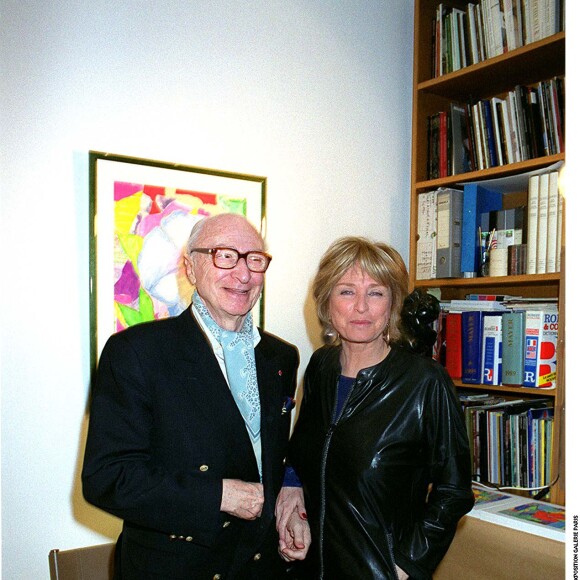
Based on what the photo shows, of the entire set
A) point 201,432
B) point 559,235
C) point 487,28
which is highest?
point 487,28

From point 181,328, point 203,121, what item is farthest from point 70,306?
point 203,121

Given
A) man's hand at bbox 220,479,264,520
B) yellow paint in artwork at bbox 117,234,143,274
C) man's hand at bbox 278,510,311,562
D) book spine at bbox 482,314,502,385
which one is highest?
yellow paint in artwork at bbox 117,234,143,274

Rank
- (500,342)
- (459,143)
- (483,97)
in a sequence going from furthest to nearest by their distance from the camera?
(483,97) → (459,143) → (500,342)

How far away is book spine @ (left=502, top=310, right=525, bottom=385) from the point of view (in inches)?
92.3

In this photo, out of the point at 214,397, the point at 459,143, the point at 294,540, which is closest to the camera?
the point at 214,397

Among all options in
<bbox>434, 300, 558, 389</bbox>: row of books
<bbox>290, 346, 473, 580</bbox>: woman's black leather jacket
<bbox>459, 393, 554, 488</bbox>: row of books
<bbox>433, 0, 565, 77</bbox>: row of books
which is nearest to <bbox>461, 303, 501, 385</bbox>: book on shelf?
<bbox>434, 300, 558, 389</bbox>: row of books

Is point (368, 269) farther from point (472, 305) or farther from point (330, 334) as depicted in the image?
point (472, 305)

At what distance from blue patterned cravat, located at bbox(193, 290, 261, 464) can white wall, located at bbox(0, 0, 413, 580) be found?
703mm

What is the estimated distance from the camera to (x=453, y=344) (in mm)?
2566

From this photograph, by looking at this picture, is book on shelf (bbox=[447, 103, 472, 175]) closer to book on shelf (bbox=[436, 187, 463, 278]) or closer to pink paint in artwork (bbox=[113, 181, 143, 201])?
book on shelf (bbox=[436, 187, 463, 278])

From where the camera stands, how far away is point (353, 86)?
277cm

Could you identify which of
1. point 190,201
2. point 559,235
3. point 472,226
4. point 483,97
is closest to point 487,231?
point 472,226

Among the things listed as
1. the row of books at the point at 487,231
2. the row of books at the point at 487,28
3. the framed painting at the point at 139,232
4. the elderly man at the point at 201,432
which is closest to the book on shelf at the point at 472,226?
the row of books at the point at 487,231

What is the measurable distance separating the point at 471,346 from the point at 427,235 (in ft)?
1.73
